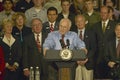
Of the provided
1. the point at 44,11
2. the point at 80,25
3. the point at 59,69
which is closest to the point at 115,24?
the point at 80,25

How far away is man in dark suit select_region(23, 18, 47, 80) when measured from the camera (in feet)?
27.7

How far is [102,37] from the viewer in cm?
880

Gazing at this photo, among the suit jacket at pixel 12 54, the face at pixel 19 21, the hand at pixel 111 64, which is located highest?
the face at pixel 19 21

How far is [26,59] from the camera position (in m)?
8.50

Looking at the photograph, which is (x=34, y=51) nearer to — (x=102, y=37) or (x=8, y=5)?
(x=102, y=37)

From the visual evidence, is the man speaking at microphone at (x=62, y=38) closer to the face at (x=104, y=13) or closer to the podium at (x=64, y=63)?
the podium at (x=64, y=63)

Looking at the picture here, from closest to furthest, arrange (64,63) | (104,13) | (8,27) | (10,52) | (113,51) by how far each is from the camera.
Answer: (64,63), (113,51), (8,27), (10,52), (104,13)

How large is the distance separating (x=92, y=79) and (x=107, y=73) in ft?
1.44

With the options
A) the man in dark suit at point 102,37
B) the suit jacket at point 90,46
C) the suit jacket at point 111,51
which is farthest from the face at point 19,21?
the suit jacket at point 111,51

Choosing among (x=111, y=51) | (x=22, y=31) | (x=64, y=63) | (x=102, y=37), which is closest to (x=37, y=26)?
(x=22, y=31)

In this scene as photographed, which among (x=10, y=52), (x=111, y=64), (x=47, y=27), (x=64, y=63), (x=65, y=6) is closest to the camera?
(x=64, y=63)

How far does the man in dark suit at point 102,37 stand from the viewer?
8.71m

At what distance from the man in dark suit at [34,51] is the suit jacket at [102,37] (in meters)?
1.02

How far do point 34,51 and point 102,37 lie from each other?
1250 millimetres
